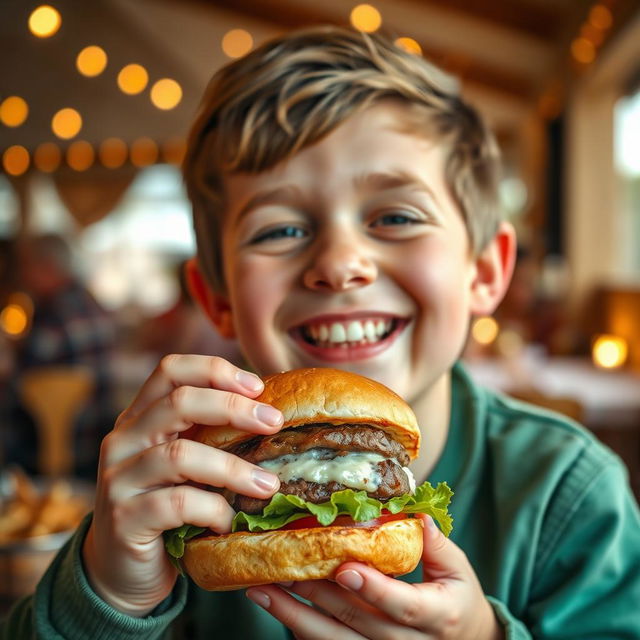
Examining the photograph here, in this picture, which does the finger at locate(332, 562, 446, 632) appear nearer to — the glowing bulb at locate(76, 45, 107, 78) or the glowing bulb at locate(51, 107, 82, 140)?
the glowing bulb at locate(76, 45, 107, 78)

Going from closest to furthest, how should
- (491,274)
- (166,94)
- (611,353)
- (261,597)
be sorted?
(261,597), (491,274), (611,353), (166,94)

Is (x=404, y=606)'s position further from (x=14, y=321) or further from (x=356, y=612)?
(x=14, y=321)

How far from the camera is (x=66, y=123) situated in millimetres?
11484

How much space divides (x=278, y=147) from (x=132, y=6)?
10108mm

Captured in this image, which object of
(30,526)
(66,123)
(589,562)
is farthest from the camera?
(66,123)

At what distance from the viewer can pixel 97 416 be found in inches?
228

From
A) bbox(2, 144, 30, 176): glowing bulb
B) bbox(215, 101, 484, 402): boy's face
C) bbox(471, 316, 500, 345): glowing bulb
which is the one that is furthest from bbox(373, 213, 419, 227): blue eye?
bbox(2, 144, 30, 176): glowing bulb

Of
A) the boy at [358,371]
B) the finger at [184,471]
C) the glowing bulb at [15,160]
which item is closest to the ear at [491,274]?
the boy at [358,371]

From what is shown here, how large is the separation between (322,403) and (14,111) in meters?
10.3

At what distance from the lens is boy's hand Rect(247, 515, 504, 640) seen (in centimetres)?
109

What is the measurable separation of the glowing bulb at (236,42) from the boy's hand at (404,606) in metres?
10.2

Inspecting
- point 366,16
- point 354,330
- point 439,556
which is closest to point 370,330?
point 354,330

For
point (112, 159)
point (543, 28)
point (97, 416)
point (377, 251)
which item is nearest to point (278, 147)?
point (377, 251)

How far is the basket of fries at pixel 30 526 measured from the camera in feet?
8.09
